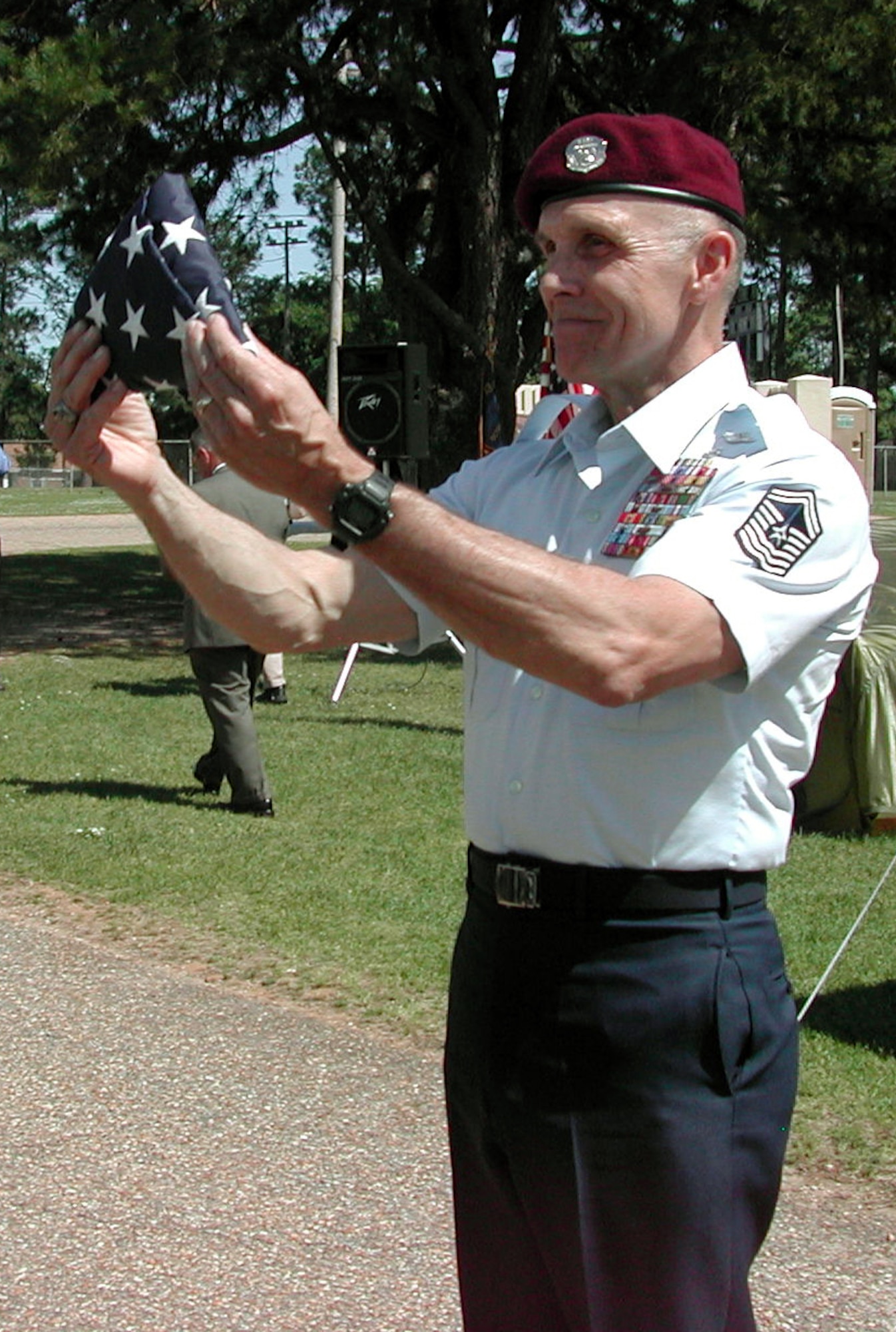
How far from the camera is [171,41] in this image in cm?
1320

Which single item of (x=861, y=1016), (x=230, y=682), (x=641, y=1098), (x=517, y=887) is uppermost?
(x=517, y=887)

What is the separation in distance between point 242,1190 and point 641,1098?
2.39 metres

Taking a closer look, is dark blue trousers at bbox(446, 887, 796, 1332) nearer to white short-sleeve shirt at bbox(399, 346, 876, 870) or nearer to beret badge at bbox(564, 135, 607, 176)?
white short-sleeve shirt at bbox(399, 346, 876, 870)

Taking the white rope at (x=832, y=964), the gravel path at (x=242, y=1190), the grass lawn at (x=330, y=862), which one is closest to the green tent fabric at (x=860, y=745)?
the grass lawn at (x=330, y=862)

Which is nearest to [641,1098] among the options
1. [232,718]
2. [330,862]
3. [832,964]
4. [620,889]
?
[620,889]

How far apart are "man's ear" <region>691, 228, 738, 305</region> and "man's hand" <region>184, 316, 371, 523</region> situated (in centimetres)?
55

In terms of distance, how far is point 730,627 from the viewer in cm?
186

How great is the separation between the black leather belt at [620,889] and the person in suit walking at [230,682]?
Answer: 6.57m

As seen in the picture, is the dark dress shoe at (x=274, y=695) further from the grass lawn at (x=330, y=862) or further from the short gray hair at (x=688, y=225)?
the short gray hair at (x=688, y=225)

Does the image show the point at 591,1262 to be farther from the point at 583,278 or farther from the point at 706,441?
the point at 583,278

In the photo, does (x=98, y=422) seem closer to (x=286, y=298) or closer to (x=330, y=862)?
(x=330, y=862)

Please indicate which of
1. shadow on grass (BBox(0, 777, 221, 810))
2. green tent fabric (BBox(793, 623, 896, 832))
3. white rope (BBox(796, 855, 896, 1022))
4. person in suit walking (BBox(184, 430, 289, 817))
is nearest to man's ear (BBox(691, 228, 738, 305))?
white rope (BBox(796, 855, 896, 1022))

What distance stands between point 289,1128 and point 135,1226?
66 centimetres

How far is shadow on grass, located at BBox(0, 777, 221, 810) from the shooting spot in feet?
29.5
